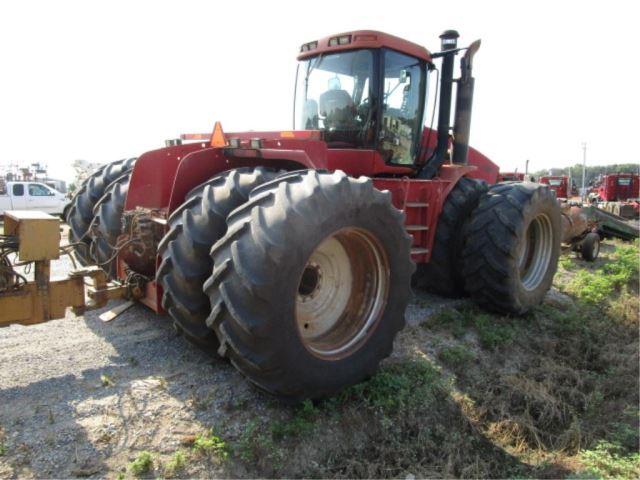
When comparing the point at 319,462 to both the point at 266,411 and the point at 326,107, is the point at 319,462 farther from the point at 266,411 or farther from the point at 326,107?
the point at 326,107

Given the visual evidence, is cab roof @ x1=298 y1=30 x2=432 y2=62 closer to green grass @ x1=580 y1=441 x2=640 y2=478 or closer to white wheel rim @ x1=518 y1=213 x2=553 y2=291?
white wheel rim @ x1=518 y1=213 x2=553 y2=291

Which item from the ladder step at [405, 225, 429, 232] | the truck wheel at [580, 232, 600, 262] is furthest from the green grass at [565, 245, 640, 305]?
the ladder step at [405, 225, 429, 232]

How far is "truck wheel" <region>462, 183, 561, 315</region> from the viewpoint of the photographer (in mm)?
5414

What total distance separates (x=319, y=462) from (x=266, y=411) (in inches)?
19.3

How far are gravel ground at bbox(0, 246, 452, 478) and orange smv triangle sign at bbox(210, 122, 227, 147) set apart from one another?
5.72ft

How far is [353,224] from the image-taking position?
11.3 ft

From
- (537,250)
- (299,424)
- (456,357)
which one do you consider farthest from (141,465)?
(537,250)

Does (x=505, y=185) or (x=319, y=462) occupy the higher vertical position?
(x=505, y=185)

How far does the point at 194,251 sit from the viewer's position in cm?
333

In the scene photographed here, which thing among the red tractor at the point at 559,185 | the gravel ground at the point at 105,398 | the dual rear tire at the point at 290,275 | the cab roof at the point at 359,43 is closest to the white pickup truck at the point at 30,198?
the cab roof at the point at 359,43

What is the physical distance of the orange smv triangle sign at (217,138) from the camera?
4.34 meters

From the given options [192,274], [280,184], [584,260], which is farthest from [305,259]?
[584,260]

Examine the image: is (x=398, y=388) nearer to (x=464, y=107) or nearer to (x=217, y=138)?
(x=217, y=138)

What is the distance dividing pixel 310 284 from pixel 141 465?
1.58 meters
